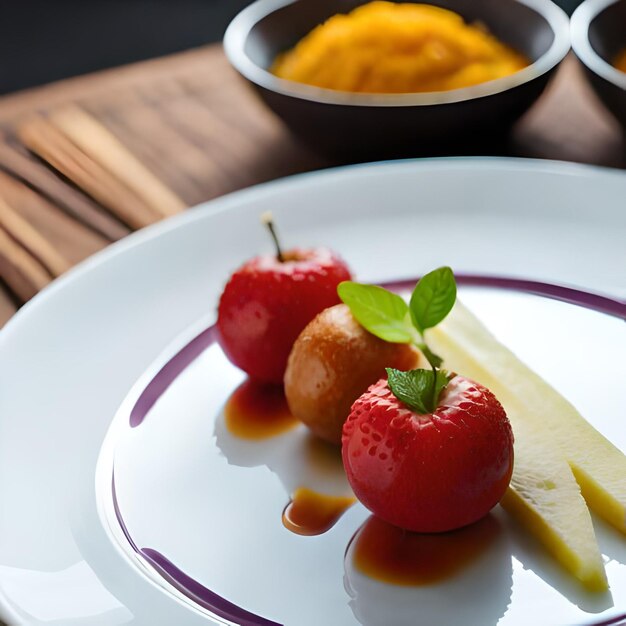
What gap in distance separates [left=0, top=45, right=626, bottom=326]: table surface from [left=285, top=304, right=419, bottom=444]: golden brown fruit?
45 cm

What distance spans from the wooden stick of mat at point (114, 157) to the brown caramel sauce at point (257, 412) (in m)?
0.43

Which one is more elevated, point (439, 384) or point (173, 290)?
point (173, 290)

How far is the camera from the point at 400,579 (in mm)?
728

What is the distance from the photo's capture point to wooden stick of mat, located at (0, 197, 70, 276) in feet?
4.02

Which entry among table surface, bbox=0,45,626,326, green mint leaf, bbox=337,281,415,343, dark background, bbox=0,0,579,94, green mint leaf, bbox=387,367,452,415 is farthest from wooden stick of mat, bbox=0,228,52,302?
dark background, bbox=0,0,579,94

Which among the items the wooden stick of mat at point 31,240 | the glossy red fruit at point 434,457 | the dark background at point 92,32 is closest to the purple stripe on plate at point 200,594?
the glossy red fruit at point 434,457

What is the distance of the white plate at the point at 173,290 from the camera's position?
73 centimetres

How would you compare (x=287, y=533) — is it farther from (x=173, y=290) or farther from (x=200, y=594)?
(x=173, y=290)

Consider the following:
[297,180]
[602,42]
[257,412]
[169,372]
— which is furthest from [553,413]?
[602,42]

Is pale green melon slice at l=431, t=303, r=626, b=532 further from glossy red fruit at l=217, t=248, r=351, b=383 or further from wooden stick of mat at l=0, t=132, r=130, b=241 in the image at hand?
wooden stick of mat at l=0, t=132, r=130, b=241

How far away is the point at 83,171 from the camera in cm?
140

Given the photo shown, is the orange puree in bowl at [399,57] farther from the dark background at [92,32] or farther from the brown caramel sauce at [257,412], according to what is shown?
the dark background at [92,32]

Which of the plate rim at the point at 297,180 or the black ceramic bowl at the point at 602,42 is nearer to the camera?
the plate rim at the point at 297,180

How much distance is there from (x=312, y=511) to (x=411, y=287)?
14.2 inches
